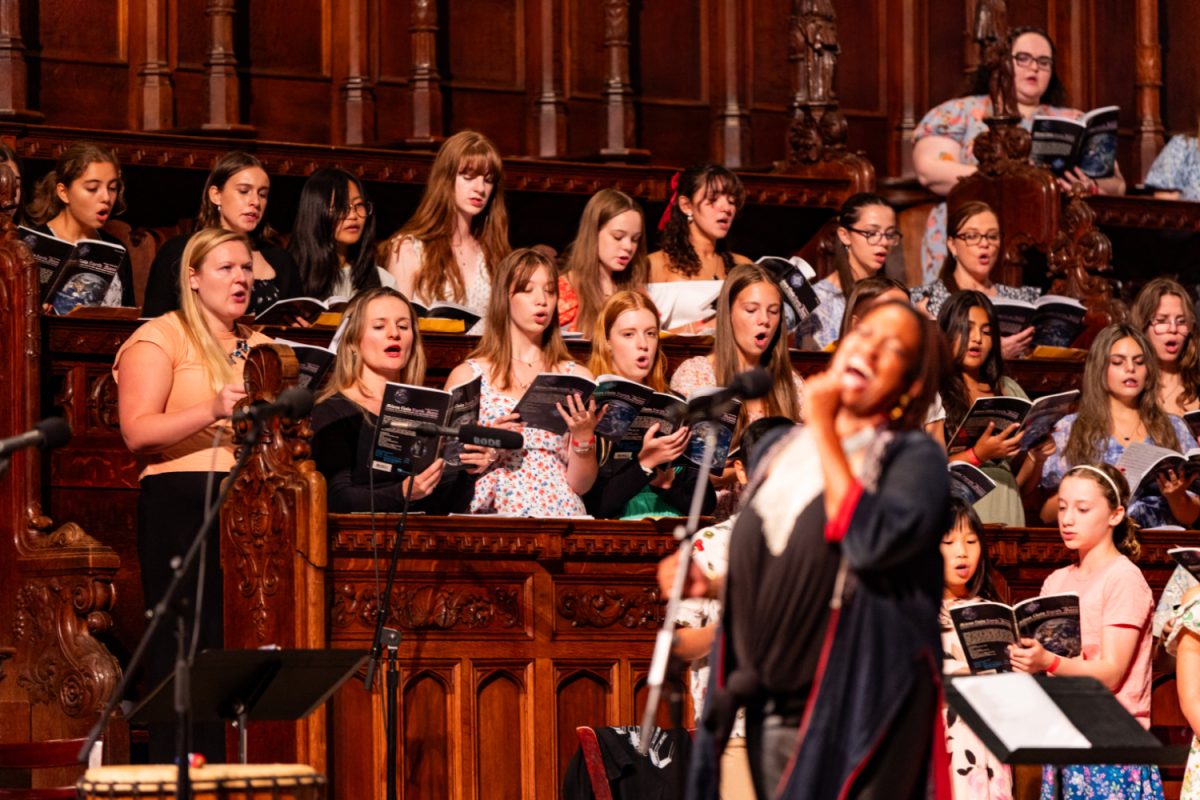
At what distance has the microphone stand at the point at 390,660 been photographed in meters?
5.48

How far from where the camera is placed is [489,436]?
565cm

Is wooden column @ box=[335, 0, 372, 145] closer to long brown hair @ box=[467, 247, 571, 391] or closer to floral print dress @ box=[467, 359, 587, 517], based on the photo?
long brown hair @ box=[467, 247, 571, 391]

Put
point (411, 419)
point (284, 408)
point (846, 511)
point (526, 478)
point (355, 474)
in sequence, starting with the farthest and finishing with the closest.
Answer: point (526, 478) < point (355, 474) < point (411, 419) < point (284, 408) < point (846, 511)

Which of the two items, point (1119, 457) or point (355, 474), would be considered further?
point (1119, 457)

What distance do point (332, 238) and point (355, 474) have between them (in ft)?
5.63

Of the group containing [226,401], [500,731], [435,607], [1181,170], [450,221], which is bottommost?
[500,731]

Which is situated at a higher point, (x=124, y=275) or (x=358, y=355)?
(x=124, y=275)

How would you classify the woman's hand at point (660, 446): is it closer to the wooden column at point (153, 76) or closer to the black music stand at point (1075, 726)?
the black music stand at point (1075, 726)

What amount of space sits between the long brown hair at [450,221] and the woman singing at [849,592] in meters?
4.17

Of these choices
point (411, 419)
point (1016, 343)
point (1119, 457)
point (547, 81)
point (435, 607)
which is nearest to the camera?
point (411, 419)

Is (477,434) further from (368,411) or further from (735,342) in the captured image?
(735,342)

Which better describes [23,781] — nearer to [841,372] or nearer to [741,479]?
[741,479]

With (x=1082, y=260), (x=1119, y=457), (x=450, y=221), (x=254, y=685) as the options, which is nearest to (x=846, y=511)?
(x=254, y=685)

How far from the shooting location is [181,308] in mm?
6066
